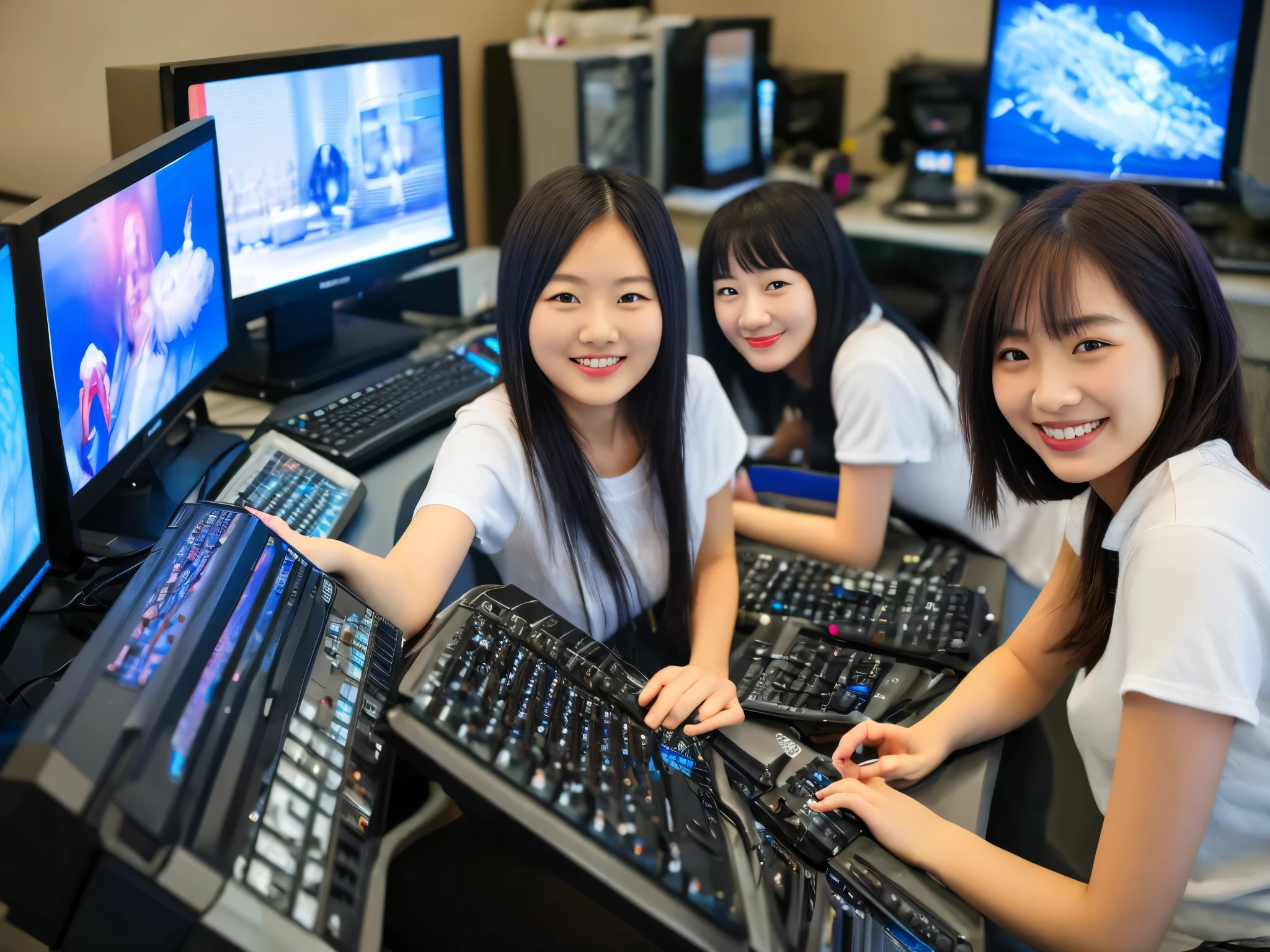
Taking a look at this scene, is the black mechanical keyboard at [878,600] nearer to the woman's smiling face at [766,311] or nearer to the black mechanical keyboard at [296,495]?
the woman's smiling face at [766,311]

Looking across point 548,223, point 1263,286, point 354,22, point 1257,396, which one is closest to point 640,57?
point 354,22

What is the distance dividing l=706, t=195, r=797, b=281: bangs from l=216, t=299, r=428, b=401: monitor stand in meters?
0.59

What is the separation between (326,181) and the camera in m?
1.51

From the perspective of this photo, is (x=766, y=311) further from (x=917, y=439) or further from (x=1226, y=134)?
(x=1226, y=134)

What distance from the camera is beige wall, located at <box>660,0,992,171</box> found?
3010mm

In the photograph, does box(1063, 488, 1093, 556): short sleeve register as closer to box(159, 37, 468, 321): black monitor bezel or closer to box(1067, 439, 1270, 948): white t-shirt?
box(1067, 439, 1270, 948): white t-shirt

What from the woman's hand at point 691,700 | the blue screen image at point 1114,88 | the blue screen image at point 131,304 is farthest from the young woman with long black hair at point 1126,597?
the blue screen image at point 1114,88

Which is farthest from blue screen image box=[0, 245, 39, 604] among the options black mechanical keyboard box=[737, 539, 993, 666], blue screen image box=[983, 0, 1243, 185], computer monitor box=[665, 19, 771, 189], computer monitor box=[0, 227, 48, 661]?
blue screen image box=[983, 0, 1243, 185]

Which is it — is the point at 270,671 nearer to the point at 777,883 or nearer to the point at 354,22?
the point at 777,883

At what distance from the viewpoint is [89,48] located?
1523 millimetres

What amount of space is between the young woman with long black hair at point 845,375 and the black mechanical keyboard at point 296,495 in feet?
1.82

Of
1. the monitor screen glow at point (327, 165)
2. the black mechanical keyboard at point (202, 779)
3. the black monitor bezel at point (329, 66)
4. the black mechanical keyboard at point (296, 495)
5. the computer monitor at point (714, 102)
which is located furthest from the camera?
the computer monitor at point (714, 102)

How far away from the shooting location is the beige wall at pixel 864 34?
118 inches

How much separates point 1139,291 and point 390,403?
0.99 m
